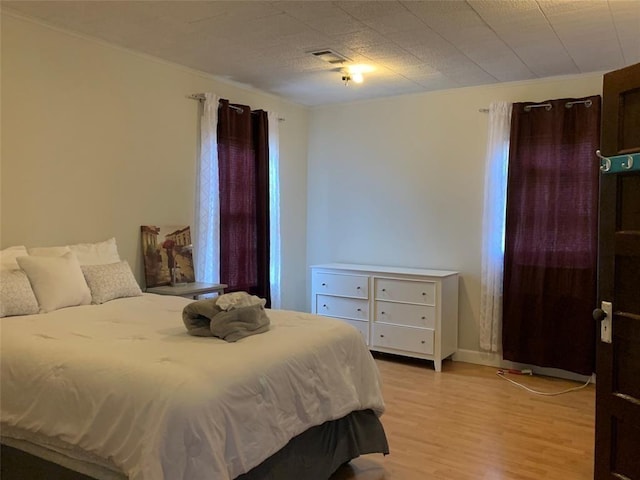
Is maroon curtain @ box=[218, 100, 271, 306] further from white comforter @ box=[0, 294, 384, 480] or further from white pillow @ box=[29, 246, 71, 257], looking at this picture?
white comforter @ box=[0, 294, 384, 480]

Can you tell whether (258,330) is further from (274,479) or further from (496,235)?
(496,235)

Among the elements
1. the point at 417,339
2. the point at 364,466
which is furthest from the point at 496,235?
the point at 364,466

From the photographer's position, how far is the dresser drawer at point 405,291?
4496mm

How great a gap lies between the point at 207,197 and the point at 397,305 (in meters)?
1.92

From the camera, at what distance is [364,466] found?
2783mm

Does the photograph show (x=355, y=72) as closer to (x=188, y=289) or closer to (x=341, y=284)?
(x=341, y=284)

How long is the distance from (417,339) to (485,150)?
5.91 ft

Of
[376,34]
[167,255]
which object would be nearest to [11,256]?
[167,255]

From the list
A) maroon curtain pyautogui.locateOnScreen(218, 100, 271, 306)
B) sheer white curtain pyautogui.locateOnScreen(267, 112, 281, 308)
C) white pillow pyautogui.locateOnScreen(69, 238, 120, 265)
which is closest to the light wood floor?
sheer white curtain pyautogui.locateOnScreen(267, 112, 281, 308)

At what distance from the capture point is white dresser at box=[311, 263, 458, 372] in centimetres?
450

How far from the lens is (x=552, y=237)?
4246mm

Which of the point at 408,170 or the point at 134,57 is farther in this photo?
the point at 408,170

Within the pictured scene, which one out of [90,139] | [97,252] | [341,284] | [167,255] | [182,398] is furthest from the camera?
[341,284]

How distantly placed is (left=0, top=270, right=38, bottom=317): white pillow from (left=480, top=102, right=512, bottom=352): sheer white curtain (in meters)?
3.50
